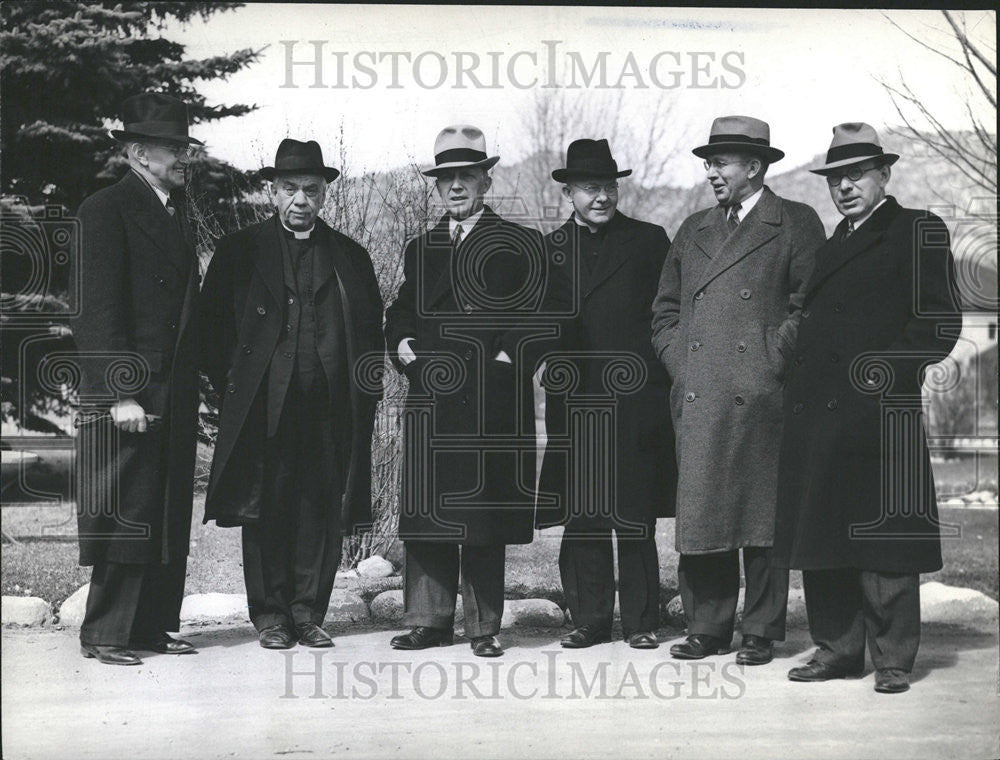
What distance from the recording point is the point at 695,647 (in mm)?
6137

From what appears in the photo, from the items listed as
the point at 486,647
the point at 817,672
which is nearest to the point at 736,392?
the point at 817,672

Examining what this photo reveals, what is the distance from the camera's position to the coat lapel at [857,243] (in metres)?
5.88

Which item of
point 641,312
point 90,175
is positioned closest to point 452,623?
point 641,312

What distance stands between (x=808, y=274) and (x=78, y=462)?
11.5ft

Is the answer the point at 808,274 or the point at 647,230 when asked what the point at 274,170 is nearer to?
the point at 647,230

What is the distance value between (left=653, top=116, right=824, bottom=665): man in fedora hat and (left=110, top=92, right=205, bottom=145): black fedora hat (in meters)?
2.46

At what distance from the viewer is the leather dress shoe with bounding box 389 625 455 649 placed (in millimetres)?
6312

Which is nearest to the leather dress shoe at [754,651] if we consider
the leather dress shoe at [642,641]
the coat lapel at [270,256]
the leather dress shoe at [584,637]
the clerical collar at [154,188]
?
the leather dress shoe at [642,641]

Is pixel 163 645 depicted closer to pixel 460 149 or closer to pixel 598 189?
pixel 460 149

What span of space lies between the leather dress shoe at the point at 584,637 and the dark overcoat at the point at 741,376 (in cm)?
62

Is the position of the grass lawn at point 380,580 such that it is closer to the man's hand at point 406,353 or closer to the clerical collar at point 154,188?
the man's hand at point 406,353

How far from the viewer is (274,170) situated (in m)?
6.35

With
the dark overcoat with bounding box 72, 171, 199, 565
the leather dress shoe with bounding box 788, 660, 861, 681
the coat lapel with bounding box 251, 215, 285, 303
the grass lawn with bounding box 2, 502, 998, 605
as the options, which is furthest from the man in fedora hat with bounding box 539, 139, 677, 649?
the dark overcoat with bounding box 72, 171, 199, 565

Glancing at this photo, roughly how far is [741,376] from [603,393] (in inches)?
27.2
